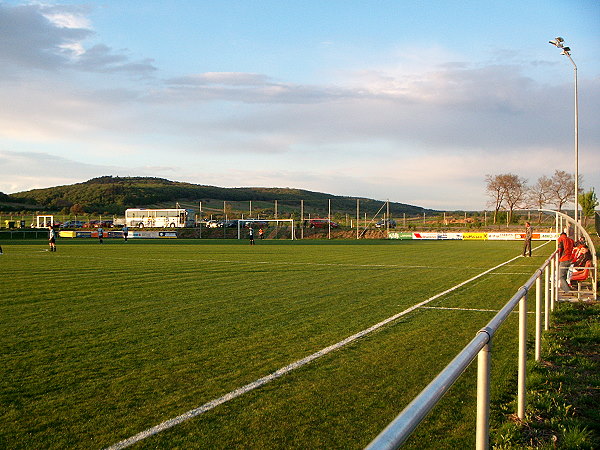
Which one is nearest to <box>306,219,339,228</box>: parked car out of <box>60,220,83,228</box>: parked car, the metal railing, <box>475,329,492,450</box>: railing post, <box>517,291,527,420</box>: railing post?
<box>60,220,83,228</box>: parked car

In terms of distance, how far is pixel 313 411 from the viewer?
16.3 ft

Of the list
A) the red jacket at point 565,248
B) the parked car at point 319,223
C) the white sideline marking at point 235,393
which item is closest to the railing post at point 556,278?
the red jacket at point 565,248

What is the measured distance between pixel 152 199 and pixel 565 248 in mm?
120208

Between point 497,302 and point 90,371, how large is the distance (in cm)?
872

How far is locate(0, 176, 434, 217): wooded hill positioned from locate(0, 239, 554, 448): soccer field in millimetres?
88928

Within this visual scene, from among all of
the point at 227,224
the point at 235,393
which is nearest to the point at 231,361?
the point at 235,393

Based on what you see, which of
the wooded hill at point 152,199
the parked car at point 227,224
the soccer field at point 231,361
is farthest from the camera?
the wooded hill at point 152,199

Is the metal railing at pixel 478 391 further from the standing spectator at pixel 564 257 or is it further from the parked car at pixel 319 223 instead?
the parked car at pixel 319 223

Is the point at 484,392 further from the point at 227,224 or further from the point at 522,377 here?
the point at 227,224

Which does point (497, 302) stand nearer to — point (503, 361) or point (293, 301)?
point (293, 301)

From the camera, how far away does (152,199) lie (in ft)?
413

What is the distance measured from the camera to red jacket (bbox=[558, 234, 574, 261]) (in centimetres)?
1226

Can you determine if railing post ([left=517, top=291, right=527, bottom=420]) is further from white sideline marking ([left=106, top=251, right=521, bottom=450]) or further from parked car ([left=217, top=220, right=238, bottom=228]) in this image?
parked car ([left=217, top=220, right=238, bottom=228])

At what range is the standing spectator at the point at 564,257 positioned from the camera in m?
11.8
